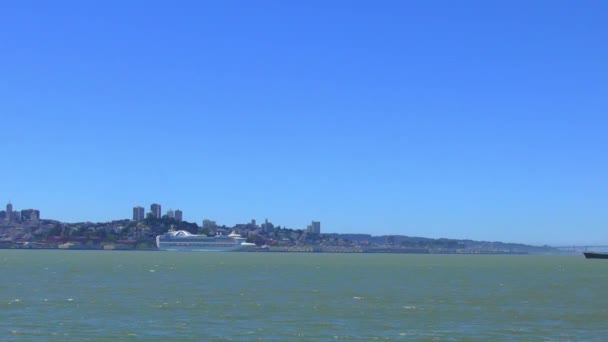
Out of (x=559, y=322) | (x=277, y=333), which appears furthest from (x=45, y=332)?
(x=559, y=322)

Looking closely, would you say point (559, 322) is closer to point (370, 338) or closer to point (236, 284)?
point (370, 338)

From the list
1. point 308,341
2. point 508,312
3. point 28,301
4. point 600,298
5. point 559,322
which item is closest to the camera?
point 308,341

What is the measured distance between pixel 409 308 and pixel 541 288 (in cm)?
3110

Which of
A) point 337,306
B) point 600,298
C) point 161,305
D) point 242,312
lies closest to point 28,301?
point 161,305

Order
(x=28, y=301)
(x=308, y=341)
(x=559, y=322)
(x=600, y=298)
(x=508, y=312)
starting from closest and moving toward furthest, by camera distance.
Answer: (x=308, y=341), (x=559, y=322), (x=508, y=312), (x=28, y=301), (x=600, y=298)

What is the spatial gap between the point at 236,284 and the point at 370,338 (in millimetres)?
41232

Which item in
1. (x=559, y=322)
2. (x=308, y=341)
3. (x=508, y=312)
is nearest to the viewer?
(x=308, y=341)

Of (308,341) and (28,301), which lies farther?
(28,301)

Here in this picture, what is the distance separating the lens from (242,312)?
52.5 meters

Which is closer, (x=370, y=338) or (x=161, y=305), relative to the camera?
(x=370, y=338)

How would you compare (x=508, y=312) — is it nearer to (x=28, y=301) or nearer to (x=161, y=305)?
(x=161, y=305)

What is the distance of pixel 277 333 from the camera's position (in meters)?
43.3

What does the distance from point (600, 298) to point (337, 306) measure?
24161 mm

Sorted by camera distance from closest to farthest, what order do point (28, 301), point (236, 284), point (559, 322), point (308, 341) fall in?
point (308, 341)
point (559, 322)
point (28, 301)
point (236, 284)
